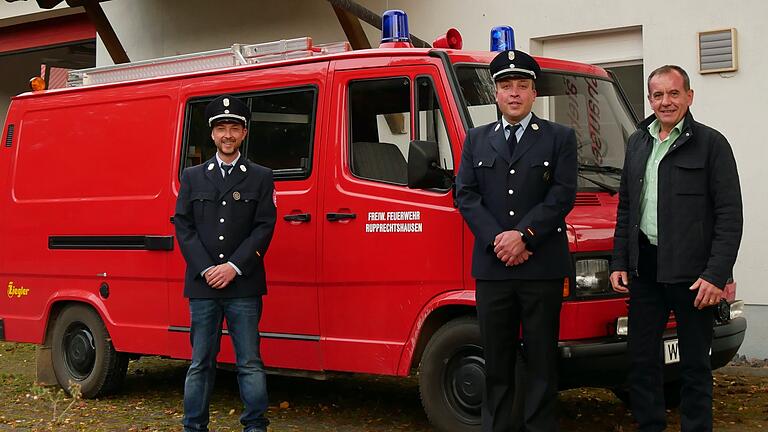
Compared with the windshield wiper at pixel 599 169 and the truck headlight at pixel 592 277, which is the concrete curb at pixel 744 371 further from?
the truck headlight at pixel 592 277

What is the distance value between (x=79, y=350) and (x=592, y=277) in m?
4.39

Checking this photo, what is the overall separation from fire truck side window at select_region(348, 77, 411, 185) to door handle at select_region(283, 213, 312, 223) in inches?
16.9

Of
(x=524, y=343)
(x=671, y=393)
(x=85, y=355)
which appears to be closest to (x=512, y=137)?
(x=524, y=343)

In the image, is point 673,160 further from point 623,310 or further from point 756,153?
point 756,153

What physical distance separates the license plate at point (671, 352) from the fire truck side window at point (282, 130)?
97.3 inches

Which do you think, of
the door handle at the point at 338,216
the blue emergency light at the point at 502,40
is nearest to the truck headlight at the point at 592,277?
the door handle at the point at 338,216

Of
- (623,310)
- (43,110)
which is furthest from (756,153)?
(43,110)

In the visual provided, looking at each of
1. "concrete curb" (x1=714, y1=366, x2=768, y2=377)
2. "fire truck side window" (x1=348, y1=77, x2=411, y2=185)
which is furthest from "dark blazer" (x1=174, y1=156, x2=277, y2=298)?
"concrete curb" (x1=714, y1=366, x2=768, y2=377)

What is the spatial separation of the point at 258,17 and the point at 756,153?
640 centimetres

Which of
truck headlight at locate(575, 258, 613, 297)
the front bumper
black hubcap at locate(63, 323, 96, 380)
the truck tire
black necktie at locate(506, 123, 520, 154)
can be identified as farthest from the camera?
black hubcap at locate(63, 323, 96, 380)

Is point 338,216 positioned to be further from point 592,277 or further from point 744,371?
point 744,371

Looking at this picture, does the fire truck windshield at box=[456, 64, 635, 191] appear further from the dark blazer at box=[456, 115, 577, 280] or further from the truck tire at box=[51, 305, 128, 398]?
the truck tire at box=[51, 305, 128, 398]

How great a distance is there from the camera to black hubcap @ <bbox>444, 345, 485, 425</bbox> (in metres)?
6.08

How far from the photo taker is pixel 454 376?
621 cm
